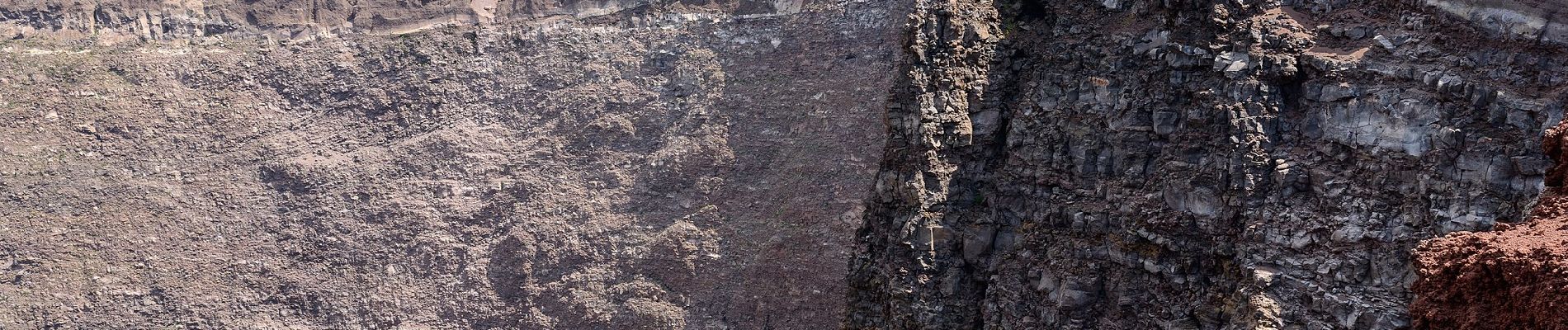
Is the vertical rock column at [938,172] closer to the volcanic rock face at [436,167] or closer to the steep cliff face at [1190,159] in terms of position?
the steep cliff face at [1190,159]

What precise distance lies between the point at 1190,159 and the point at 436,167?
78.5 feet

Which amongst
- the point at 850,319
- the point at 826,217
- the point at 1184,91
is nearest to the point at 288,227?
the point at 826,217

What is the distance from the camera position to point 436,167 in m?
35.9

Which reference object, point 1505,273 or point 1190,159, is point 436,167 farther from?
point 1505,273

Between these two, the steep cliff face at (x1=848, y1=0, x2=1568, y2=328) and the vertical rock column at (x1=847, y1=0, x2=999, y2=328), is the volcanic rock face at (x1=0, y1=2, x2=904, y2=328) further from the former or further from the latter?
the steep cliff face at (x1=848, y1=0, x2=1568, y2=328)

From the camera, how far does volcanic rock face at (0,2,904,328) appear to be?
105 feet

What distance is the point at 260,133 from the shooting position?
3681 cm

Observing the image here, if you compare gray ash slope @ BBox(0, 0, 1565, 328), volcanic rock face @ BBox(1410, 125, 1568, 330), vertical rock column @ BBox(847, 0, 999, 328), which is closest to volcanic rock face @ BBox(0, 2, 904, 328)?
gray ash slope @ BBox(0, 0, 1565, 328)

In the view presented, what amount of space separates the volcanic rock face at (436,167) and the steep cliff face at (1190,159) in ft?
41.1

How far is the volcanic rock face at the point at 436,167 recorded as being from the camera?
32.0m

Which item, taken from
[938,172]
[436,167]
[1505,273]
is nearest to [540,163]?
[436,167]

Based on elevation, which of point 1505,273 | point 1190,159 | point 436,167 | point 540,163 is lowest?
point 436,167

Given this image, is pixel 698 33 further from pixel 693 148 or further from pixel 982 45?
pixel 982 45

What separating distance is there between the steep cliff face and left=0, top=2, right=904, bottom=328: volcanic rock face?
12527 mm
